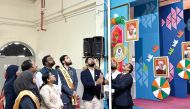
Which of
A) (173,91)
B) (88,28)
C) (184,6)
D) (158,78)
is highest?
(184,6)

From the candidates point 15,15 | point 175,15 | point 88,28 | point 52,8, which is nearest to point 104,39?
point 88,28

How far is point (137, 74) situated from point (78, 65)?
176 cm

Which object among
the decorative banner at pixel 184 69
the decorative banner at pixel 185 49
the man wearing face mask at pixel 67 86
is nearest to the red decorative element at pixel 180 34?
the decorative banner at pixel 185 49

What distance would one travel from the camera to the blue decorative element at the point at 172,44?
5797mm

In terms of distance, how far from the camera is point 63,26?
25.1ft

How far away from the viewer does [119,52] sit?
18.8ft

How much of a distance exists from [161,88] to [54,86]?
2.54m

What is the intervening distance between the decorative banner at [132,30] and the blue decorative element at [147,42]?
34.3 inches

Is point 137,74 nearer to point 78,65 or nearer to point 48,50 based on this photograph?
point 78,65

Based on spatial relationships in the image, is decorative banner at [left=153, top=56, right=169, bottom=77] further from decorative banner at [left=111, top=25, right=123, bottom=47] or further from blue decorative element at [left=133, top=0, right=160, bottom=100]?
decorative banner at [left=111, top=25, right=123, bottom=47]

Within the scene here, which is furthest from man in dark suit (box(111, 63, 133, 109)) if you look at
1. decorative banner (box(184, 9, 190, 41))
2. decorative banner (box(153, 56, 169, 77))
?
decorative banner (box(184, 9, 190, 41))

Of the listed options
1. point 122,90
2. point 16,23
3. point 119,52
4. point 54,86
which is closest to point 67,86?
point 54,86

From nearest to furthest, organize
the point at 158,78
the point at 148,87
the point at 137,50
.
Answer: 1. the point at 158,78
2. the point at 148,87
3. the point at 137,50

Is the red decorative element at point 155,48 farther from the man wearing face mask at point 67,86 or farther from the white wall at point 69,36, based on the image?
the man wearing face mask at point 67,86
